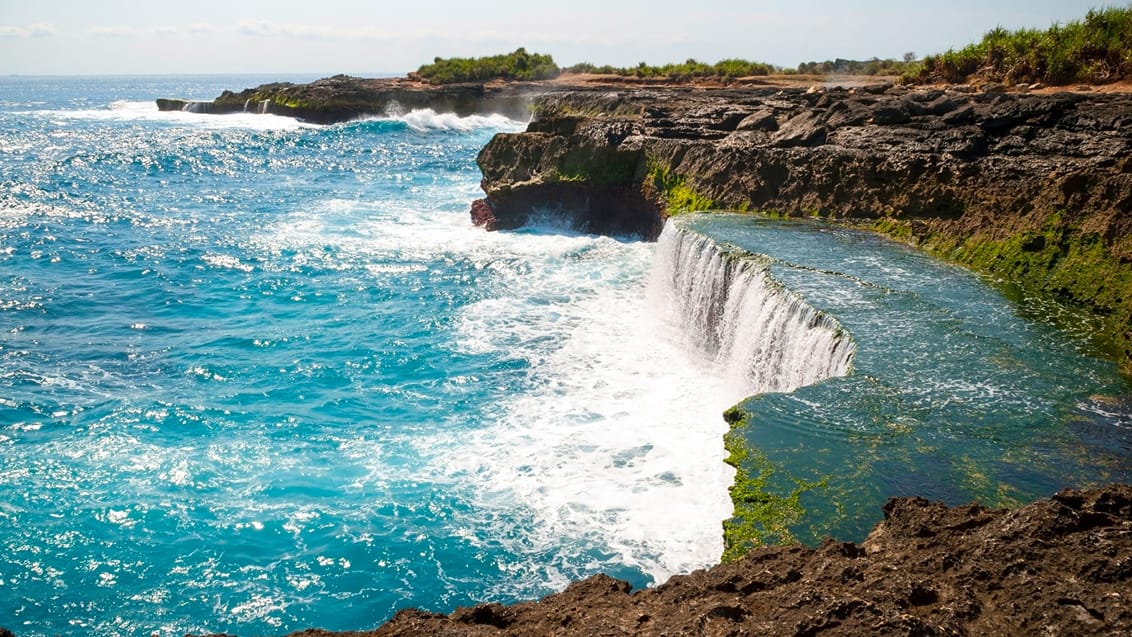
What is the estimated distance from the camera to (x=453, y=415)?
13.6 metres

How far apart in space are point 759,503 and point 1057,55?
2458 centimetres

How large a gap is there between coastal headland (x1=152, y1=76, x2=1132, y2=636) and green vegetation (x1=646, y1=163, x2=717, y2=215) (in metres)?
0.07

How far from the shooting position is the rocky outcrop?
209 ft

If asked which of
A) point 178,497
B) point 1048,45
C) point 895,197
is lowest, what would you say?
point 178,497

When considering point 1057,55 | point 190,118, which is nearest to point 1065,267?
point 1057,55

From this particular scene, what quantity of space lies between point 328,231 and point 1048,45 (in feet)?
80.7

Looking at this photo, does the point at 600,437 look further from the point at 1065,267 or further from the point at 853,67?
the point at 853,67

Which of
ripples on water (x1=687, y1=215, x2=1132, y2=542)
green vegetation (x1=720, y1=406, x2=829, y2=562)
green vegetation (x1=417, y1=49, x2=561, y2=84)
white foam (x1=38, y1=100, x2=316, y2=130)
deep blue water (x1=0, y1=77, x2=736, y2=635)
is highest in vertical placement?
green vegetation (x1=417, y1=49, x2=561, y2=84)

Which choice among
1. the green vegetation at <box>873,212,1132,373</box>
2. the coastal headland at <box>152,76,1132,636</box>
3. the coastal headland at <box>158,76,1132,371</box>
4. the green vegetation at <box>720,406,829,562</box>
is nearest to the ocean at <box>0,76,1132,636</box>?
the green vegetation at <box>720,406,829,562</box>

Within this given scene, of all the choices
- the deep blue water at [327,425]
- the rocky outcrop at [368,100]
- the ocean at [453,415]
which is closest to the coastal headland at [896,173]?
the ocean at [453,415]

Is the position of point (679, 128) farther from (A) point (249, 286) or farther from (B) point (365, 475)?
(B) point (365, 475)

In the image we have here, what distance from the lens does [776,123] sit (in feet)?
77.2

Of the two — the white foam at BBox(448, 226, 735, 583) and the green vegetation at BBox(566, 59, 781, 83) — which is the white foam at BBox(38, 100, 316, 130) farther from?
the white foam at BBox(448, 226, 735, 583)

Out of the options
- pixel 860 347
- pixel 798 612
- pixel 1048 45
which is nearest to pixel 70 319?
pixel 860 347
